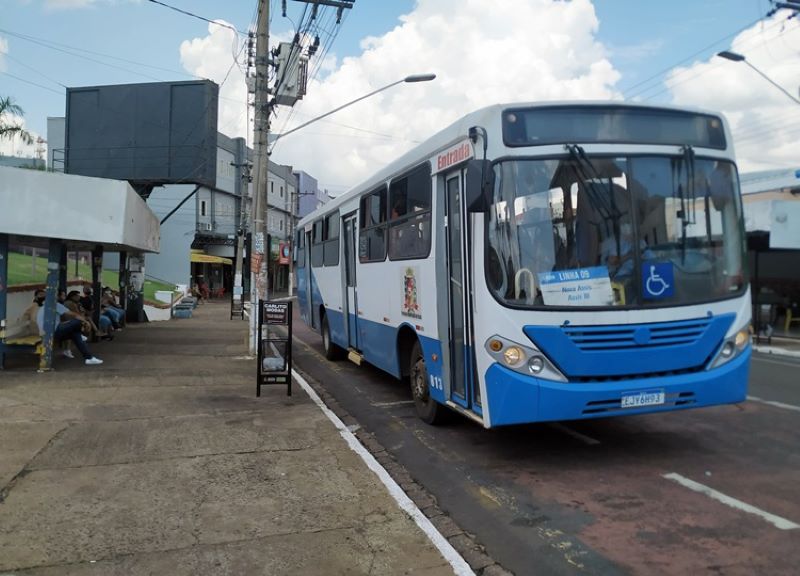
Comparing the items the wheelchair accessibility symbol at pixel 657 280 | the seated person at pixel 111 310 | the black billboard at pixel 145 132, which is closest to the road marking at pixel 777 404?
the wheelchair accessibility symbol at pixel 657 280

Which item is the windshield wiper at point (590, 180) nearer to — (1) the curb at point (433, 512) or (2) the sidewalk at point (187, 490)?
(1) the curb at point (433, 512)

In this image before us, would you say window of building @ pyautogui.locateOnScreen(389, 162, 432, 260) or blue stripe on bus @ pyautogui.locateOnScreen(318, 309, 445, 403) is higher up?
window of building @ pyautogui.locateOnScreen(389, 162, 432, 260)

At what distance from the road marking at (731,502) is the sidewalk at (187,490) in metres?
2.35

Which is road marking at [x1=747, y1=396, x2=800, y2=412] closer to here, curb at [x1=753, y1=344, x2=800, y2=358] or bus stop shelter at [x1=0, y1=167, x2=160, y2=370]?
curb at [x1=753, y1=344, x2=800, y2=358]

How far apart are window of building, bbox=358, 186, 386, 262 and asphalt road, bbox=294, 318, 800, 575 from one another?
2.21 meters

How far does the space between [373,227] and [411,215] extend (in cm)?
163

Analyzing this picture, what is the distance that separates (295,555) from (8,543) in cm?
192

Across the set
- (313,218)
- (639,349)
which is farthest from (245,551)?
(313,218)

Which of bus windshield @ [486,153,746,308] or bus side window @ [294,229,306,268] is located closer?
bus windshield @ [486,153,746,308]

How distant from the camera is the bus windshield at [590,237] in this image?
5.20 meters

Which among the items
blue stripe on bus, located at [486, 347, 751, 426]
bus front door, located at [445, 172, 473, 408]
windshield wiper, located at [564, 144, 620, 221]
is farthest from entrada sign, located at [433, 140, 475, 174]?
blue stripe on bus, located at [486, 347, 751, 426]

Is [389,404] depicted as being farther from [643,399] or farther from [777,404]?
[777,404]

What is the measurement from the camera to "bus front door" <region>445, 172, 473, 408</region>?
5.84 meters

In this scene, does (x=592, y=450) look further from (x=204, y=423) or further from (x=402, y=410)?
(x=204, y=423)
